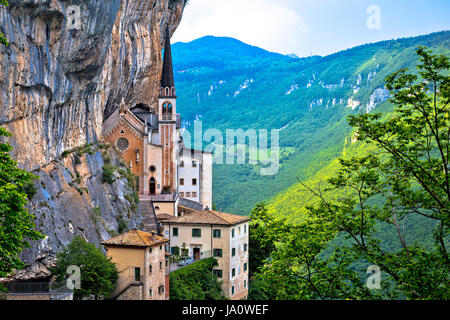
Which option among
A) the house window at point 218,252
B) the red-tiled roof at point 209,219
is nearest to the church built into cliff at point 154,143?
the red-tiled roof at point 209,219

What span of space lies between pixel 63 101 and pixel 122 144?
2524 centimetres

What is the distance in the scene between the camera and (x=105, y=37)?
36.8m

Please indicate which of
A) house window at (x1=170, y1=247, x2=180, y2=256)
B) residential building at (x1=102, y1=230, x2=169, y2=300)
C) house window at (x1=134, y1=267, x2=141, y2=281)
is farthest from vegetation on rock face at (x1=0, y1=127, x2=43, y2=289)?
house window at (x1=170, y1=247, x2=180, y2=256)

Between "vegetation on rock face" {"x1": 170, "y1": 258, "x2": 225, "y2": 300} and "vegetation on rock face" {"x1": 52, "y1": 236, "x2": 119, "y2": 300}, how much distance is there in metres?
4.85

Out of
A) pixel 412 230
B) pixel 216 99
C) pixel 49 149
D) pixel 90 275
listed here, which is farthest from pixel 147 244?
pixel 216 99

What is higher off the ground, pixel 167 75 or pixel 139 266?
pixel 167 75

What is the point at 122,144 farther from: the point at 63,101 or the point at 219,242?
the point at 63,101

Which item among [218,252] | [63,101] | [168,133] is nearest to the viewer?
[63,101]

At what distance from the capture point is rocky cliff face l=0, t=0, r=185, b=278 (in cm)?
2706

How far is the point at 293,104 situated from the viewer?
354ft

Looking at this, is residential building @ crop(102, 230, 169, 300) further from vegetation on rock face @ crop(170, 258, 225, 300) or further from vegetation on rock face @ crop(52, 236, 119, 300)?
vegetation on rock face @ crop(170, 258, 225, 300)

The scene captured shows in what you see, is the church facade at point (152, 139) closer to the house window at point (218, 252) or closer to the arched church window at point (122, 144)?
the arched church window at point (122, 144)

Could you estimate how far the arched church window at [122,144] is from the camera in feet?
195

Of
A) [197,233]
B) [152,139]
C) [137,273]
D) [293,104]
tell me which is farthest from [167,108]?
[293,104]
